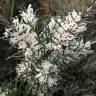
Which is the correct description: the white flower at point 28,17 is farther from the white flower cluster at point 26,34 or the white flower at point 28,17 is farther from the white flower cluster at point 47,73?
the white flower cluster at point 47,73

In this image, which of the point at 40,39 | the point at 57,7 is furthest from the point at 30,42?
the point at 57,7

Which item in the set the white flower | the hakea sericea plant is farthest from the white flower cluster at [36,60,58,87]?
the white flower

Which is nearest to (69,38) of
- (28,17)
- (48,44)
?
(48,44)

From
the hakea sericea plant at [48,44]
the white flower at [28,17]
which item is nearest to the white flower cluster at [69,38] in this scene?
the hakea sericea plant at [48,44]

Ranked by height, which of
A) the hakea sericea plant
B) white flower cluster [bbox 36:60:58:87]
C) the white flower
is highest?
the white flower

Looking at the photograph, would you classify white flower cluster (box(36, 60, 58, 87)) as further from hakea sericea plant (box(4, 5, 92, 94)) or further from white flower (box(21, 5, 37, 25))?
white flower (box(21, 5, 37, 25))

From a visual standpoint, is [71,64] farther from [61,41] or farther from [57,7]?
[57,7]

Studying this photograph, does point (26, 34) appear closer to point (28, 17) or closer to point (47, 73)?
point (28, 17)

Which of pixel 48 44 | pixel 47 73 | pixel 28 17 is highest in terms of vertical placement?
pixel 28 17
